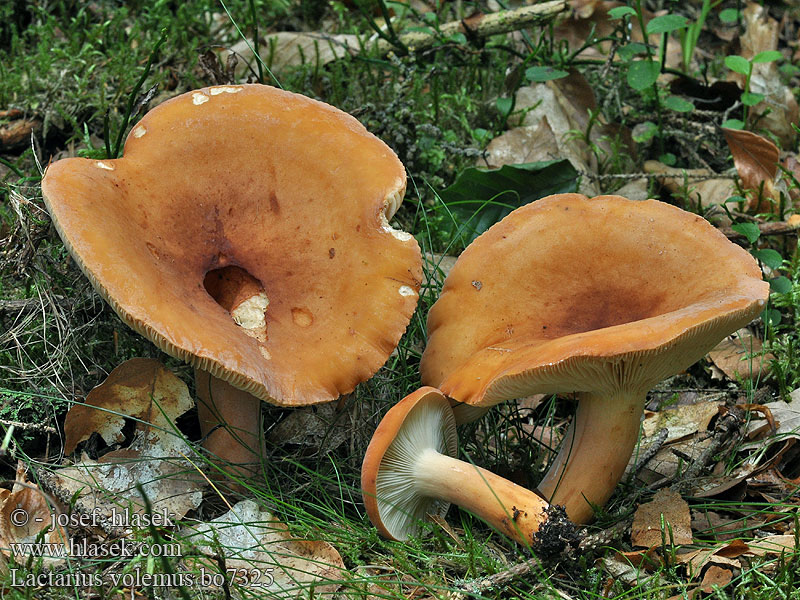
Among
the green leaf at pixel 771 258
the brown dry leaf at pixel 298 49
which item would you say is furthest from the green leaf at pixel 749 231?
the brown dry leaf at pixel 298 49

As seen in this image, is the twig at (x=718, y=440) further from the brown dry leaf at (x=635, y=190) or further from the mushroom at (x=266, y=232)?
the brown dry leaf at (x=635, y=190)

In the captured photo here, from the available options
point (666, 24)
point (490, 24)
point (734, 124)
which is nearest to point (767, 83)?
point (734, 124)

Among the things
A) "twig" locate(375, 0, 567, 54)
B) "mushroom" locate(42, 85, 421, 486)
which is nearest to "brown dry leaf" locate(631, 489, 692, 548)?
"mushroom" locate(42, 85, 421, 486)

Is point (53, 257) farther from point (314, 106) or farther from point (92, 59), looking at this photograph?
point (92, 59)

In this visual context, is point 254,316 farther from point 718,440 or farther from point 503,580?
point 718,440

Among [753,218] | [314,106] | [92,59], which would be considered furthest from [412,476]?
[92,59]
